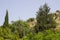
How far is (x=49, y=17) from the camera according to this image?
75.8m

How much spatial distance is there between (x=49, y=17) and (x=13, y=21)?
67.7 feet

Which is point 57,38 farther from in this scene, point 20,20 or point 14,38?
point 20,20

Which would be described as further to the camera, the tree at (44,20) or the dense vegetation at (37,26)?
the tree at (44,20)

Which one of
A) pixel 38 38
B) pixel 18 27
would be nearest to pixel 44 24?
pixel 18 27

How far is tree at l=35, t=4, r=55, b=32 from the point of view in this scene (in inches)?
2874

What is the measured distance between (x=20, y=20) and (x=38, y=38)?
160 feet

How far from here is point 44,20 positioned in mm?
74562

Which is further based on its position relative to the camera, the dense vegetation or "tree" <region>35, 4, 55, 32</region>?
"tree" <region>35, 4, 55, 32</region>

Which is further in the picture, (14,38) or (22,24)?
(22,24)

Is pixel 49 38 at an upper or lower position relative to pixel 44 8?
lower

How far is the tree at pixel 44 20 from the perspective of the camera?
2874 inches

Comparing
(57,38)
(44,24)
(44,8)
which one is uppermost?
(44,8)

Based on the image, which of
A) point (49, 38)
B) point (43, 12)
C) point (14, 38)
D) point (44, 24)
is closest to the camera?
point (49, 38)

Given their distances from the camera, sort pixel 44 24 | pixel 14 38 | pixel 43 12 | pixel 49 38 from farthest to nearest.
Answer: pixel 43 12 < pixel 44 24 < pixel 14 38 < pixel 49 38
